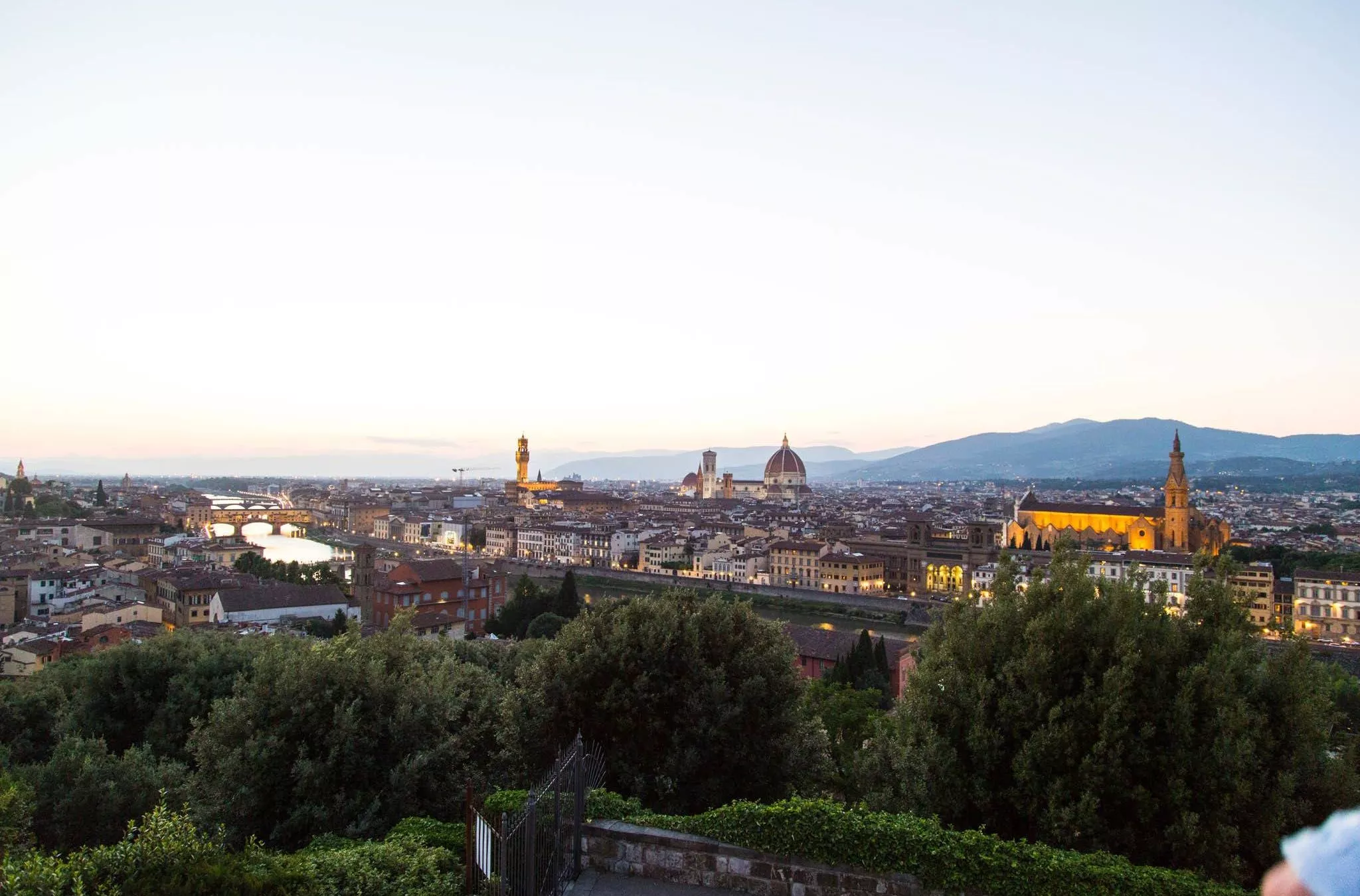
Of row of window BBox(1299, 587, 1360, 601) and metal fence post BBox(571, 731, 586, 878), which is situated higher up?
metal fence post BBox(571, 731, 586, 878)

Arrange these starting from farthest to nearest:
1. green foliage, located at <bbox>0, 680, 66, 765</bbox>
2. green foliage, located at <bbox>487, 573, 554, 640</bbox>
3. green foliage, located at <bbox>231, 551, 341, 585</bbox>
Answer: green foliage, located at <bbox>231, 551, 341, 585</bbox>, green foliage, located at <bbox>487, 573, 554, 640</bbox>, green foliage, located at <bbox>0, 680, 66, 765</bbox>

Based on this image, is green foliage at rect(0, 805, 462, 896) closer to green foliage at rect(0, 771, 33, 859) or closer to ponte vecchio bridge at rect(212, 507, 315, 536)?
green foliage at rect(0, 771, 33, 859)

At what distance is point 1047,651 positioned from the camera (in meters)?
6.77

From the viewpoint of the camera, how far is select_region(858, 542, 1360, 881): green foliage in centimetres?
612

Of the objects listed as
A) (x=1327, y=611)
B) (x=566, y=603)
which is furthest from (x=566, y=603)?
(x=1327, y=611)

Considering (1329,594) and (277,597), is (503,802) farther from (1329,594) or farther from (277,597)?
(1329,594)

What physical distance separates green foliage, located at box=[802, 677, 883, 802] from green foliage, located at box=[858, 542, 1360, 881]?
4.38m

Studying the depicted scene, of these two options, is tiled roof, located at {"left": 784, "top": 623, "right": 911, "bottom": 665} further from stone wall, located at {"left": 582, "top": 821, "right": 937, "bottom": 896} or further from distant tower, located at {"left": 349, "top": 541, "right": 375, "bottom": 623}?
distant tower, located at {"left": 349, "top": 541, "right": 375, "bottom": 623}

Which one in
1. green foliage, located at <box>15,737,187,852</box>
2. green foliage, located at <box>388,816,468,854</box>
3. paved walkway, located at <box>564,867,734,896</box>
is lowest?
green foliage, located at <box>15,737,187,852</box>

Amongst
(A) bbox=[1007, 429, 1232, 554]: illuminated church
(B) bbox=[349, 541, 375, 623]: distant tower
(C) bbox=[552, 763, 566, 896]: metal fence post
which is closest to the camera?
(C) bbox=[552, 763, 566, 896]: metal fence post

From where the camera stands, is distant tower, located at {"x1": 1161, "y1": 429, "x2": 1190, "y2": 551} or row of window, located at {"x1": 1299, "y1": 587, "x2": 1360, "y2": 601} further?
distant tower, located at {"x1": 1161, "y1": 429, "x2": 1190, "y2": 551}

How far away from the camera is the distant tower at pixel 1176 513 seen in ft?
214

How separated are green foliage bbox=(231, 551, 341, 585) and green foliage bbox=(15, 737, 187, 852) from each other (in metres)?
34.6

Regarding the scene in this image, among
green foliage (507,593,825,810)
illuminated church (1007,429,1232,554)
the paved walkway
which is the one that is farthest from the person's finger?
illuminated church (1007,429,1232,554)
